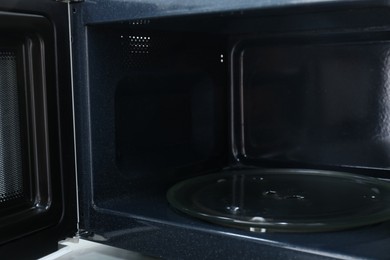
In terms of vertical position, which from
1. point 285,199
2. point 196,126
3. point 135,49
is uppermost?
point 135,49

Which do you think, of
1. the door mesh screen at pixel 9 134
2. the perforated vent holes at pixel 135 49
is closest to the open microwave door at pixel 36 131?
the door mesh screen at pixel 9 134

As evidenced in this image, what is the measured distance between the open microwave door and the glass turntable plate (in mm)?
196

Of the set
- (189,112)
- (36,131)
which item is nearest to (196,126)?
(189,112)

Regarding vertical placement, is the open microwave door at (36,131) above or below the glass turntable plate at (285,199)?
above

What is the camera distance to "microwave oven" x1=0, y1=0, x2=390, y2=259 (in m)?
0.73

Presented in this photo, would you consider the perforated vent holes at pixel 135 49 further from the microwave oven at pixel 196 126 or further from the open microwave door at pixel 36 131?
the open microwave door at pixel 36 131

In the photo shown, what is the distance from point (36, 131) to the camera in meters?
0.80

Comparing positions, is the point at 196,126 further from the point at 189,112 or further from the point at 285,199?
the point at 285,199

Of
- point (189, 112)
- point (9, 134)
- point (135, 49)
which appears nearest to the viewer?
point (9, 134)

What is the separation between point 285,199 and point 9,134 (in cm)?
46

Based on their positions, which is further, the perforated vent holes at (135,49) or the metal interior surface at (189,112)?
the perforated vent holes at (135,49)

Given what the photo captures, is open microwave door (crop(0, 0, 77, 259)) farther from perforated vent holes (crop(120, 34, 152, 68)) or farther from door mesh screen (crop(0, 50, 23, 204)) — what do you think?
perforated vent holes (crop(120, 34, 152, 68))

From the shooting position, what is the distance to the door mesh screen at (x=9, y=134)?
0.77 m

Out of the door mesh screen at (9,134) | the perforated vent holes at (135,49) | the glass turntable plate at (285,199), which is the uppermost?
the perforated vent holes at (135,49)
